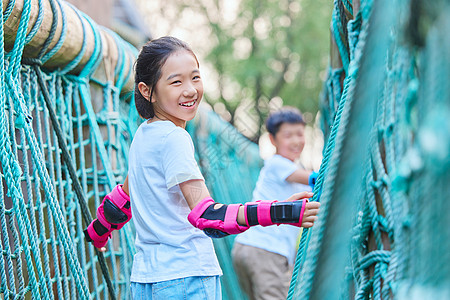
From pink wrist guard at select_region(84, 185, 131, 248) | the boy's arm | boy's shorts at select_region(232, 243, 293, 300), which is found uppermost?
the boy's arm

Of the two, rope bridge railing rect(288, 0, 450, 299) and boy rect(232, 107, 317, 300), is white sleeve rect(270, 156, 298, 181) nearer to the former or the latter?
boy rect(232, 107, 317, 300)

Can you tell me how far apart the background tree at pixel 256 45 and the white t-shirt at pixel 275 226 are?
354 inches

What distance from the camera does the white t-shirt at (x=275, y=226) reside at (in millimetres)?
2328

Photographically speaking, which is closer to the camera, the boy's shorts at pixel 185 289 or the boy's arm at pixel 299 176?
the boy's shorts at pixel 185 289

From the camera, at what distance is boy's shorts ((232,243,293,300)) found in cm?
228

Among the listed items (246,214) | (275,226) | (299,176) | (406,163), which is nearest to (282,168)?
(299,176)

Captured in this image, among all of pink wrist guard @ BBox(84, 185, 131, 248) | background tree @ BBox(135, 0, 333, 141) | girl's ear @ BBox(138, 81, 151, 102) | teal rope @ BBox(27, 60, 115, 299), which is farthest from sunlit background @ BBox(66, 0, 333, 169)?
girl's ear @ BBox(138, 81, 151, 102)

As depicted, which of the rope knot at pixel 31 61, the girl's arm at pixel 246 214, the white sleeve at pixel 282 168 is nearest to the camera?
the girl's arm at pixel 246 214

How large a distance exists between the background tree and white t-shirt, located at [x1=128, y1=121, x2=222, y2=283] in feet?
33.5

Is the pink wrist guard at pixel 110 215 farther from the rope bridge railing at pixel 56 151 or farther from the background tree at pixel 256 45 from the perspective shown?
the background tree at pixel 256 45

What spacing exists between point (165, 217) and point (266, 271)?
3.73 feet

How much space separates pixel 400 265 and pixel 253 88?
11.4 meters

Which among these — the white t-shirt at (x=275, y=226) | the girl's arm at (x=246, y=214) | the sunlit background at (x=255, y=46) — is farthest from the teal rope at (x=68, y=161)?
the sunlit background at (x=255, y=46)

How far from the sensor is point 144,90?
134 cm
